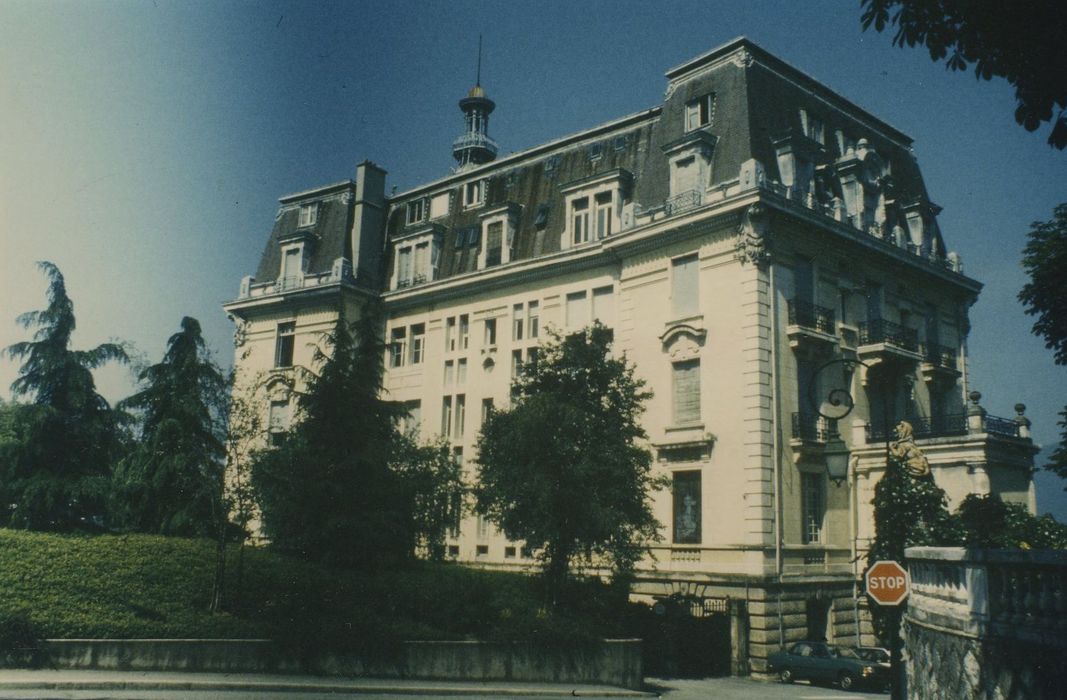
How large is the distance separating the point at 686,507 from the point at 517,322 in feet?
38.7

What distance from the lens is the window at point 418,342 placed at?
43584mm

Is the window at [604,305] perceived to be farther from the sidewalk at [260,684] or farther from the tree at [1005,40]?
the tree at [1005,40]

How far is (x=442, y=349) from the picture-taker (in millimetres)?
42250

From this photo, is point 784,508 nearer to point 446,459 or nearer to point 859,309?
point 859,309

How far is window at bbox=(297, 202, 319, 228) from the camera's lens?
48438mm

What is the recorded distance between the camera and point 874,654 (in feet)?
89.6

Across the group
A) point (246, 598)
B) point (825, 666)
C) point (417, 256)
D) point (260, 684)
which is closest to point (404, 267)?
point (417, 256)

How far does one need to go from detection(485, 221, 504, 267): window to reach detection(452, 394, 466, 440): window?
243 inches

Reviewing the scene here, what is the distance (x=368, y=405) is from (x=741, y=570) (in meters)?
13.3

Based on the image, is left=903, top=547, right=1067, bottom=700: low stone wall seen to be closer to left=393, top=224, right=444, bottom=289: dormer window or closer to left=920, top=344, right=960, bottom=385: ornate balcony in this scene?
left=920, top=344, right=960, bottom=385: ornate balcony

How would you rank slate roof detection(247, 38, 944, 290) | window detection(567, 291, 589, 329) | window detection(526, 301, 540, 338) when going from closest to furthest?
slate roof detection(247, 38, 944, 290) → window detection(567, 291, 589, 329) → window detection(526, 301, 540, 338)

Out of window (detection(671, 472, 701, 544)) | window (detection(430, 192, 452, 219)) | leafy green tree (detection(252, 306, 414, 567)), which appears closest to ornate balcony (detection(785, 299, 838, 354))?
window (detection(671, 472, 701, 544))

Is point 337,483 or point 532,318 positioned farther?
point 532,318

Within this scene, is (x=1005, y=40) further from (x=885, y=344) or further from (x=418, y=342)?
(x=418, y=342)
